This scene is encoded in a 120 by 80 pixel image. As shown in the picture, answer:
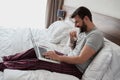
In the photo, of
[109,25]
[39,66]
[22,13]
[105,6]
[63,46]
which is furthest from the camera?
[22,13]

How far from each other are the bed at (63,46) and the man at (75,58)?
6cm

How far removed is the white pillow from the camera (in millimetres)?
1501

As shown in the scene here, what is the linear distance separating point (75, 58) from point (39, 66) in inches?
12.1

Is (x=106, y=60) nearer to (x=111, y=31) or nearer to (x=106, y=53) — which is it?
(x=106, y=53)

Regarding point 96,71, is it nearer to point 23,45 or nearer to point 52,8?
point 23,45

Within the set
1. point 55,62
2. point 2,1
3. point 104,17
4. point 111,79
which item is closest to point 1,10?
point 2,1

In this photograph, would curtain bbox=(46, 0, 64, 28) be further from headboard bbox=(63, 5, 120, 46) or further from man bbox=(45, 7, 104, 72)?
man bbox=(45, 7, 104, 72)

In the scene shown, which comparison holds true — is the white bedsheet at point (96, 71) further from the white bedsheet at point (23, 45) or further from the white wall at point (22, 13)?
the white wall at point (22, 13)

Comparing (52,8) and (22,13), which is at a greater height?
(52,8)

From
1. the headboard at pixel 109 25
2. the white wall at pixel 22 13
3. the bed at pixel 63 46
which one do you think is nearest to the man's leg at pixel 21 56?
the bed at pixel 63 46

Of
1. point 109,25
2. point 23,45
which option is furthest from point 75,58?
point 23,45

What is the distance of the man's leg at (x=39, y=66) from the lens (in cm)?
144

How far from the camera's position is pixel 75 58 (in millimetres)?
1524

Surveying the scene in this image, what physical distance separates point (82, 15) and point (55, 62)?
0.50 meters
